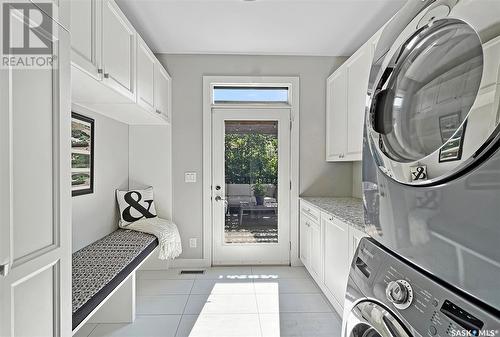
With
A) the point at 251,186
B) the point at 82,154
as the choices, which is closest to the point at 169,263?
the point at 251,186

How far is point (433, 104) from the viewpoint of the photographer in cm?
77

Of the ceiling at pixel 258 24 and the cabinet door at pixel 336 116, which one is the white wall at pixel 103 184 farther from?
the cabinet door at pixel 336 116

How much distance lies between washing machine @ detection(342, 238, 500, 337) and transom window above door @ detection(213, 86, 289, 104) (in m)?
3.03

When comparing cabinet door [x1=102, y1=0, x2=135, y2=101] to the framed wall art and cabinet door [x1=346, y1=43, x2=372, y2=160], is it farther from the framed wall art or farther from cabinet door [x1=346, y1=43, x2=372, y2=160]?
cabinet door [x1=346, y1=43, x2=372, y2=160]

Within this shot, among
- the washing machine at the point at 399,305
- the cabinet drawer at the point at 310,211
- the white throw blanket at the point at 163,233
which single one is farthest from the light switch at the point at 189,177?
the washing machine at the point at 399,305

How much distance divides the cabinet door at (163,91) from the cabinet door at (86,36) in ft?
4.31

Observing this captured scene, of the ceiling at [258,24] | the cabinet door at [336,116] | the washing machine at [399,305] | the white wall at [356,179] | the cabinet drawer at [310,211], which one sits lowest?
the cabinet drawer at [310,211]

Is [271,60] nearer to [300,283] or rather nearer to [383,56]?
[300,283]

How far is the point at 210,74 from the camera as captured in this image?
3.79 m

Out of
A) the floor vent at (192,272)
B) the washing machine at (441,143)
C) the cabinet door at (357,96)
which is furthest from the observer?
the floor vent at (192,272)

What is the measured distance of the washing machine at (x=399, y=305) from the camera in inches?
25.0

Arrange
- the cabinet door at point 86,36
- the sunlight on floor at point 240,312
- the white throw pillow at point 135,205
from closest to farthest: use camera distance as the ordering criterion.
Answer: the cabinet door at point 86,36, the sunlight on floor at point 240,312, the white throw pillow at point 135,205

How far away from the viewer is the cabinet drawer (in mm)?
3005

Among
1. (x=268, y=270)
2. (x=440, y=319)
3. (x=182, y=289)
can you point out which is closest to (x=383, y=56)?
(x=440, y=319)
